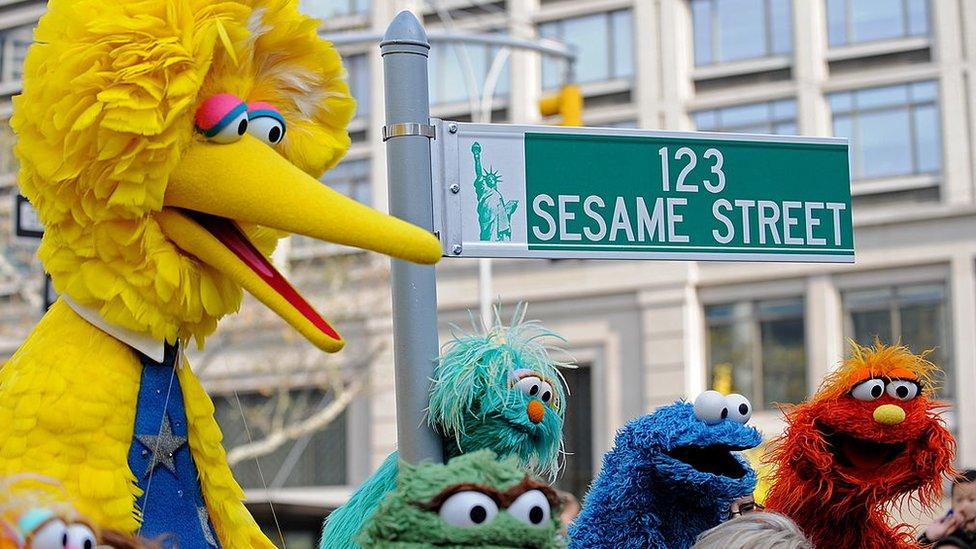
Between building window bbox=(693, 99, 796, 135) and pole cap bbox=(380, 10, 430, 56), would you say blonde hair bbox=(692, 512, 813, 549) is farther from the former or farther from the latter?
building window bbox=(693, 99, 796, 135)

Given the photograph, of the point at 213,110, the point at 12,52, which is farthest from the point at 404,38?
the point at 12,52

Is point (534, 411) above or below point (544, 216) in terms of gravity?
below

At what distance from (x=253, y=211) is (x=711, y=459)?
3.43ft

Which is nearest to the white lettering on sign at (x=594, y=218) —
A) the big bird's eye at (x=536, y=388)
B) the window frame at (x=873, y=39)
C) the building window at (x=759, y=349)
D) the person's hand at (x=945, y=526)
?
the big bird's eye at (x=536, y=388)

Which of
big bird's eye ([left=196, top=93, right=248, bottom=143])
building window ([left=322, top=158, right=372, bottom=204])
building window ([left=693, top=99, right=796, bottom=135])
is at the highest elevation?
building window ([left=693, top=99, right=796, bottom=135])

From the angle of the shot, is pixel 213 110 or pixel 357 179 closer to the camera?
pixel 213 110

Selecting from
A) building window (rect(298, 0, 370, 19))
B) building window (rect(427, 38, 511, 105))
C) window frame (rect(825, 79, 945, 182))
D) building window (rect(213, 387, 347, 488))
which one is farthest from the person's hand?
building window (rect(298, 0, 370, 19))

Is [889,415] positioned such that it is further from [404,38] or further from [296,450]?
[296,450]

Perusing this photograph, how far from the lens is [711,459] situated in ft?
9.43

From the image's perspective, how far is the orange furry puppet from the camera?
2.99m

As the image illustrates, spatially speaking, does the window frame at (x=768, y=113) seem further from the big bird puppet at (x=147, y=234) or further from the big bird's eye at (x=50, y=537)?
the big bird's eye at (x=50, y=537)

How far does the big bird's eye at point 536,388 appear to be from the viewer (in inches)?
111

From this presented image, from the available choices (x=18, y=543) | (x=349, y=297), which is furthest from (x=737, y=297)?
(x=18, y=543)

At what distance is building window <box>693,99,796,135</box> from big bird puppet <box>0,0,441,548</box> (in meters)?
13.8
